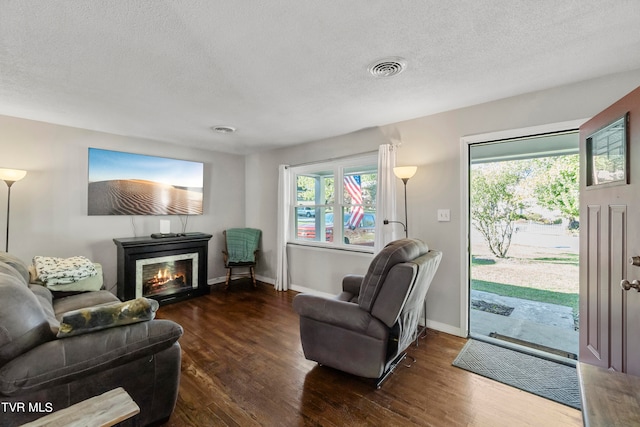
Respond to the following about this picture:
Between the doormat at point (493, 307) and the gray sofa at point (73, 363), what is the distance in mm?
3776

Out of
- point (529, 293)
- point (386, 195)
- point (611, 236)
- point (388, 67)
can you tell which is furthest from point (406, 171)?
point (529, 293)

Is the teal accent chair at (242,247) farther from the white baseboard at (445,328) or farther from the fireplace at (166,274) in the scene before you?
the white baseboard at (445,328)

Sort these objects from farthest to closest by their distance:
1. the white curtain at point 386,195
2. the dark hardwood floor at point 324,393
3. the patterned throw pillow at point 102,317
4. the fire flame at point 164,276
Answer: the fire flame at point 164,276 < the white curtain at point 386,195 < the dark hardwood floor at point 324,393 < the patterned throw pillow at point 102,317

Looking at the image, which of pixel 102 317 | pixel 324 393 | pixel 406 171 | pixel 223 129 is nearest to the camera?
pixel 102 317

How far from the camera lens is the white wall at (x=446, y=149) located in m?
2.21

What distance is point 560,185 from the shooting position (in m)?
6.06

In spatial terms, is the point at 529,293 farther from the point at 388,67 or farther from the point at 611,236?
the point at 388,67

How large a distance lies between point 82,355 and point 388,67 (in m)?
2.51

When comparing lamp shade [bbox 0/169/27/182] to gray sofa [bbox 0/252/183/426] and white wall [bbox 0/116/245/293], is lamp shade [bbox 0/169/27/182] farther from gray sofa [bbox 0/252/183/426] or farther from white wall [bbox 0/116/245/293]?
gray sofa [bbox 0/252/183/426]

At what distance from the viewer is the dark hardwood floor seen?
1.67 metres

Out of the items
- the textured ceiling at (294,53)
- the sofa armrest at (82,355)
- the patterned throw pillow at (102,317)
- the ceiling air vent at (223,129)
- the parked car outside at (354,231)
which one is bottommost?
the sofa armrest at (82,355)

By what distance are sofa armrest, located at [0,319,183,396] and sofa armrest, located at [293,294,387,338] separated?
3.03 ft

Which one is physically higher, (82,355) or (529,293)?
(82,355)

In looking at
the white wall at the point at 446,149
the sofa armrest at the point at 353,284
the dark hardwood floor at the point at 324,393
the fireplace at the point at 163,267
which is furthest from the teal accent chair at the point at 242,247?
the sofa armrest at the point at 353,284
